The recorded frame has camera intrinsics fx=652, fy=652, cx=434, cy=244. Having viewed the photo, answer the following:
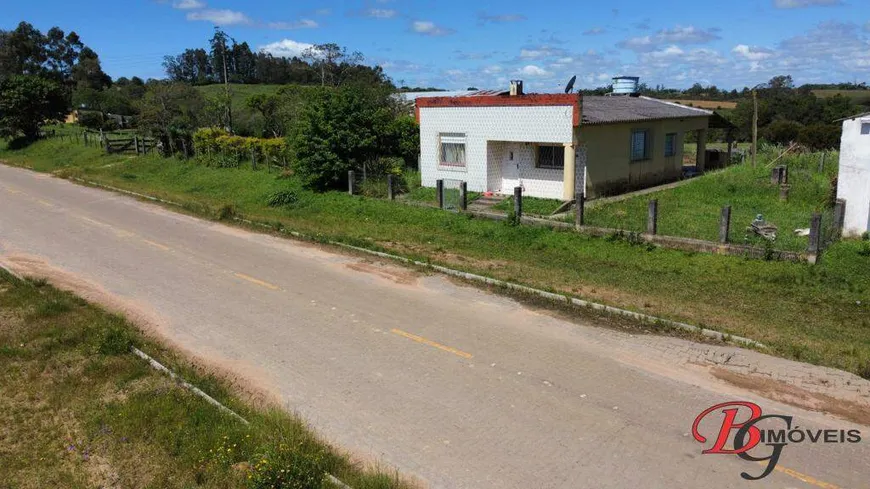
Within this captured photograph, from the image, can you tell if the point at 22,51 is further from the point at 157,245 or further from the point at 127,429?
the point at 127,429

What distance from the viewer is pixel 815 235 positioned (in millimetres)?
12961

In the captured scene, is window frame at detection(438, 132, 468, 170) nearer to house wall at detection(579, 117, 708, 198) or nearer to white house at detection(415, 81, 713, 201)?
white house at detection(415, 81, 713, 201)

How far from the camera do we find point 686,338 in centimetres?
1001

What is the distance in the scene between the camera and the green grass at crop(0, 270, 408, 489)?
6.32 metres

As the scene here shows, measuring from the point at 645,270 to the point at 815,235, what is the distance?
3.30 m

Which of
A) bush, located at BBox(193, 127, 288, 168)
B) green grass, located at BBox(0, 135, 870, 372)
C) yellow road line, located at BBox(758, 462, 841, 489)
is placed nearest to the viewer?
yellow road line, located at BBox(758, 462, 841, 489)

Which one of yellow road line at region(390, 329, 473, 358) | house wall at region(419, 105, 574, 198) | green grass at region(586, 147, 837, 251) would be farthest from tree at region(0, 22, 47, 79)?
yellow road line at region(390, 329, 473, 358)

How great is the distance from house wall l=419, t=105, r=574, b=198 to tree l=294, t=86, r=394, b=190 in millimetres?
2071

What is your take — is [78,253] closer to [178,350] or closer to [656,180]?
[178,350]

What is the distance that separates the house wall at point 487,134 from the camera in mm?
20703

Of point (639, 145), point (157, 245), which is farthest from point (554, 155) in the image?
point (157, 245)

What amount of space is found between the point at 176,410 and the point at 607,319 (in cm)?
680

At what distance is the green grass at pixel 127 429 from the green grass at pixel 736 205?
11104 millimetres

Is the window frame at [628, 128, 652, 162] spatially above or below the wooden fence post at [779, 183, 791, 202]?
above
